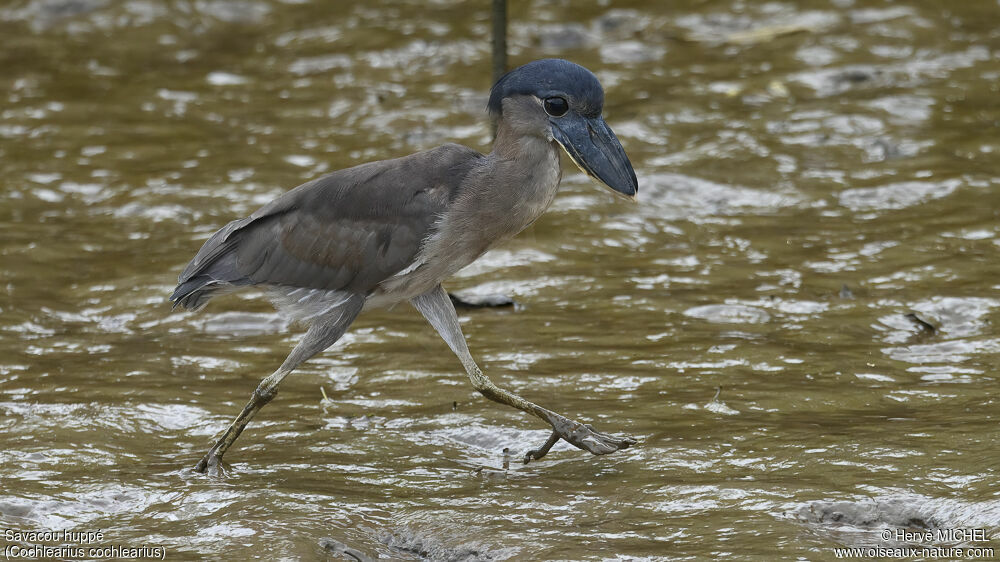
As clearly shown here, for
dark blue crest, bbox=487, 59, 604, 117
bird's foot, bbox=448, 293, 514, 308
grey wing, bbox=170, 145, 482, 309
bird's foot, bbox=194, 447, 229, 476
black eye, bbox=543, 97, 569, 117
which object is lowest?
bird's foot, bbox=448, 293, 514, 308

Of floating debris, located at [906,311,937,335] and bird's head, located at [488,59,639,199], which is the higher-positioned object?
bird's head, located at [488,59,639,199]

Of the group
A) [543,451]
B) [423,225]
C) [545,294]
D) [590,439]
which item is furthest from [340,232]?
[545,294]

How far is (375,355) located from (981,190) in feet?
13.3

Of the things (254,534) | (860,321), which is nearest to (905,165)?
(860,321)

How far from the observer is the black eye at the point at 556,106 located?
503 centimetres

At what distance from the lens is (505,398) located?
5250mm

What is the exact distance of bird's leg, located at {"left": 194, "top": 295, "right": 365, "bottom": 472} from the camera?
5172 millimetres

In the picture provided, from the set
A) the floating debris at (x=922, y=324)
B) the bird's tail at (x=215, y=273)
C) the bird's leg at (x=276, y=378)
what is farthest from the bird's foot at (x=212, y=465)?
the floating debris at (x=922, y=324)

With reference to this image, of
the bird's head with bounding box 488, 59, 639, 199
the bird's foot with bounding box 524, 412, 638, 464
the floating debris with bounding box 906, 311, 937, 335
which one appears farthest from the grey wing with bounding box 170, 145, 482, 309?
the floating debris with bounding box 906, 311, 937, 335

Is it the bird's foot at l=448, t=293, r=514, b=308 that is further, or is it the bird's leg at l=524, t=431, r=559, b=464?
the bird's foot at l=448, t=293, r=514, b=308

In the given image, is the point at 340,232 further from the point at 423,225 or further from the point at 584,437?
the point at 584,437

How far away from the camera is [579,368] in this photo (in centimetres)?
616

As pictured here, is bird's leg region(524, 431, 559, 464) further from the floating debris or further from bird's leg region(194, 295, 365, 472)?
the floating debris

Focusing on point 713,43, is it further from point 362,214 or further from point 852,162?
point 362,214
